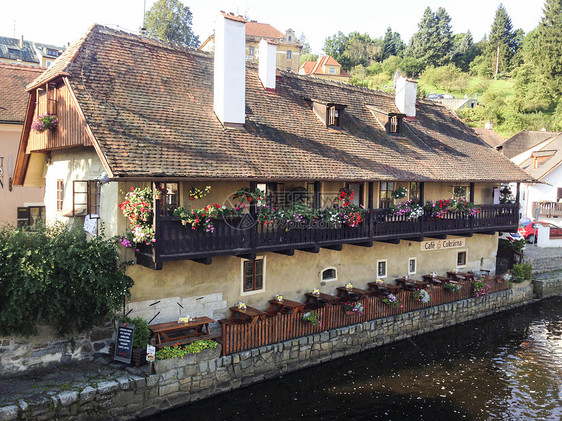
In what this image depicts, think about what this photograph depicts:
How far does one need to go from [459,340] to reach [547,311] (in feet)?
23.5

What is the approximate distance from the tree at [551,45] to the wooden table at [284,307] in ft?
216

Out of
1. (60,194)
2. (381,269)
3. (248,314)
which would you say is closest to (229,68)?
(60,194)

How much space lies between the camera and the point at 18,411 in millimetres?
9461

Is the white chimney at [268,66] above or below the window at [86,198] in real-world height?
above

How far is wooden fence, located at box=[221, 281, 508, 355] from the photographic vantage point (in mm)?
13062

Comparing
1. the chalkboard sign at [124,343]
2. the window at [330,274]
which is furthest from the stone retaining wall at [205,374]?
the window at [330,274]

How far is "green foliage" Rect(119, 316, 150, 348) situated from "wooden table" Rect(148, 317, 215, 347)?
21 cm

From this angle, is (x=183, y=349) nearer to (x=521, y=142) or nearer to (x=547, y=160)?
(x=547, y=160)

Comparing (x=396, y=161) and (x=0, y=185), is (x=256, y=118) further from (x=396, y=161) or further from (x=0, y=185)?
(x=0, y=185)

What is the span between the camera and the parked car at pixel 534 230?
1268 inches

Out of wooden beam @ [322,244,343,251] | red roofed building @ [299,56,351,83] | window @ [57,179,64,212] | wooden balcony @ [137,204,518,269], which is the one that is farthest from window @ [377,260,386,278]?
red roofed building @ [299,56,351,83]

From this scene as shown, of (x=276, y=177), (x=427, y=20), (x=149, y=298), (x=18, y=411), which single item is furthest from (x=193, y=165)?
(x=427, y=20)

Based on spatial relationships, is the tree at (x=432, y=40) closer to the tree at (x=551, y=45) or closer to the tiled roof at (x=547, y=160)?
the tree at (x=551, y=45)

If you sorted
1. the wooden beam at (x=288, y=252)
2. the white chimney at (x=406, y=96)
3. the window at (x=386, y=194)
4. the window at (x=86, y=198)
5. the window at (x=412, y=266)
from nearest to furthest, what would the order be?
1. the window at (x=86, y=198)
2. the wooden beam at (x=288, y=252)
3. the window at (x=386, y=194)
4. the window at (x=412, y=266)
5. the white chimney at (x=406, y=96)
